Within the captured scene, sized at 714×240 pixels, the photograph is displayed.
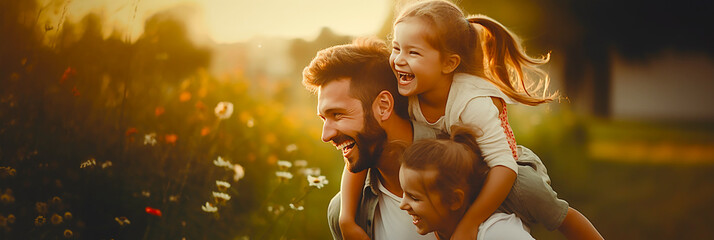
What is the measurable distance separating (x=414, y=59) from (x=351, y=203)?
0.79m

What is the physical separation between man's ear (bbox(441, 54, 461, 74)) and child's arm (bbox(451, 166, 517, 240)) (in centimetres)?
46

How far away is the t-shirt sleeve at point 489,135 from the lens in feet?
9.23

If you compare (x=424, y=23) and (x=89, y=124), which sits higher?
(x=424, y=23)

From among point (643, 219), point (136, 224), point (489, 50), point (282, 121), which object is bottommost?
point (643, 219)

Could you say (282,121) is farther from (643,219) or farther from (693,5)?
(693,5)

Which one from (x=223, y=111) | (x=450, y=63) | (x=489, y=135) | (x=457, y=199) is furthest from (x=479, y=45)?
(x=223, y=111)

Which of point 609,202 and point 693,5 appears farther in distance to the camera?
point 693,5

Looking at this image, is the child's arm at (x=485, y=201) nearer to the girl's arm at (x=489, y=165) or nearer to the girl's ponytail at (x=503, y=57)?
the girl's arm at (x=489, y=165)

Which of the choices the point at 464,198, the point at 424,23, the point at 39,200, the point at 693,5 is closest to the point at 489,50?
the point at 424,23

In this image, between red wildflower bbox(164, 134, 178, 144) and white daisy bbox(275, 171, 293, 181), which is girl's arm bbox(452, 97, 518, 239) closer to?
white daisy bbox(275, 171, 293, 181)

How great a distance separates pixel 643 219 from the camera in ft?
22.5

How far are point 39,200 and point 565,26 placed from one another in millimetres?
7016

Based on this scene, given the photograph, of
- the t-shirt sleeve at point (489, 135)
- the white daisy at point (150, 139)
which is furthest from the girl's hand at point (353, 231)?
the white daisy at point (150, 139)

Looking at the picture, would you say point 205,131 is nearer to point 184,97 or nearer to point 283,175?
point 184,97
